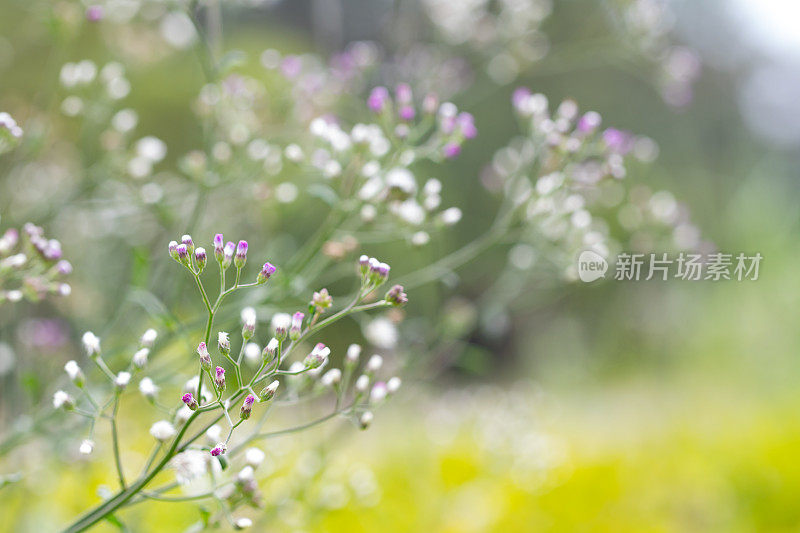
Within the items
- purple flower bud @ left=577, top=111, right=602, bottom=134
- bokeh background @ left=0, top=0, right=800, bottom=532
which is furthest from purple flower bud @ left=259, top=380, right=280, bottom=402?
purple flower bud @ left=577, top=111, right=602, bottom=134

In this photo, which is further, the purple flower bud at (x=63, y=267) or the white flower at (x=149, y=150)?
the white flower at (x=149, y=150)

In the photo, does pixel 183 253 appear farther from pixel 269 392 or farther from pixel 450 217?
pixel 450 217

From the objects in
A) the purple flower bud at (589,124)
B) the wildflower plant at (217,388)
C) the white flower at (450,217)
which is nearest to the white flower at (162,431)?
the wildflower plant at (217,388)

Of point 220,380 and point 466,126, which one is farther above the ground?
point 466,126

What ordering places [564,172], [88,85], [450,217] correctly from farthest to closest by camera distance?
1. [88,85]
2. [564,172]
3. [450,217]

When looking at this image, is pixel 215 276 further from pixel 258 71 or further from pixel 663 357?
pixel 258 71

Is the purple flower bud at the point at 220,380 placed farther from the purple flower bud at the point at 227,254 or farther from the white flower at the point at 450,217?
the white flower at the point at 450,217

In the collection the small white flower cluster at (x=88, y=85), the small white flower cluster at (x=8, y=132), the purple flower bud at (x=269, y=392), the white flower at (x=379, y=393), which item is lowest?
the purple flower bud at (x=269, y=392)

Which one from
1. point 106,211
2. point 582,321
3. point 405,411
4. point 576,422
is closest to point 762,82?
point 582,321

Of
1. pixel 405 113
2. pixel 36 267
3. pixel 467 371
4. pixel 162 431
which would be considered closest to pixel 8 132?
pixel 36 267

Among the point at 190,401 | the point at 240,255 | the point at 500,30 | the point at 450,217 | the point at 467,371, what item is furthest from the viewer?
the point at 467,371

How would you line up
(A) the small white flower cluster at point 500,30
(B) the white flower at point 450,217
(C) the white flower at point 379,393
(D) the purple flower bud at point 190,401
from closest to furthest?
(D) the purple flower bud at point 190,401, (C) the white flower at point 379,393, (B) the white flower at point 450,217, (A) the small white flower cluster at point 500,30

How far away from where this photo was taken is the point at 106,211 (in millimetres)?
1677

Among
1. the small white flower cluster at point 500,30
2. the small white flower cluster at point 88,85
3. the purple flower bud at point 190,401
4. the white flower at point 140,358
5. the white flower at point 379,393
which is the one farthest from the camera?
the small white flower cluster at point 500,30
